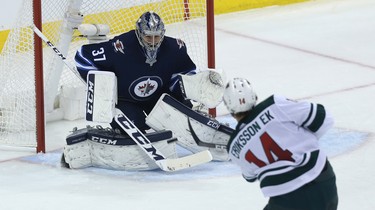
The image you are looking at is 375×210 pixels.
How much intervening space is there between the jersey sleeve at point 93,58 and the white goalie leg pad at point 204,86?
1.15 ft

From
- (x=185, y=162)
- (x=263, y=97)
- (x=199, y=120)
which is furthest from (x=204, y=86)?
(x=263, y=97)

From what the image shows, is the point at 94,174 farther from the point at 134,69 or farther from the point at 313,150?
the point at 313,150

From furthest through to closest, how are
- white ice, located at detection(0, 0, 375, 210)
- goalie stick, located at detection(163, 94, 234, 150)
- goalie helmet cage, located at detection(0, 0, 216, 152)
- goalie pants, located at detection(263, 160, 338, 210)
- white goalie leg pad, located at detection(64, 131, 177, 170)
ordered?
1. goalie helmet cage, located at detection(0, 0, 216, 152)
2. goalie stick, located at detection(163, 94, 234, 150)
3. white goalie leg pad, located at detection(64, 131, 177, 170)
4. white ice, located at detection(0, 0, 375, 210)
5. goalie pants, located at detection(263, 160, 338, 210)

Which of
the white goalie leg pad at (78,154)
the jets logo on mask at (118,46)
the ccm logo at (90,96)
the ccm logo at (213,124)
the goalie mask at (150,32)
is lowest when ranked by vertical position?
the white goalie leg pad at (78,154)

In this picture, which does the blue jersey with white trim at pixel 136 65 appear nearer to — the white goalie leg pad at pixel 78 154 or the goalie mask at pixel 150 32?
the goalie mask at pixel 150 32

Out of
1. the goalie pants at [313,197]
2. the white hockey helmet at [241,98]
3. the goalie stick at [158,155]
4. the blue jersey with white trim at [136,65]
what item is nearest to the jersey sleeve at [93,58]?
the blue jersey with white trim at [136,65]

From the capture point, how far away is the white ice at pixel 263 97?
183 inches

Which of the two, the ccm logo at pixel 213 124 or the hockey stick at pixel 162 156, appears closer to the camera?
the hockey stick at pixel 162 156

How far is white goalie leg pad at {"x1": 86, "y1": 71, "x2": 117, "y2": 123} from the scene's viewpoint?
4.99 metres

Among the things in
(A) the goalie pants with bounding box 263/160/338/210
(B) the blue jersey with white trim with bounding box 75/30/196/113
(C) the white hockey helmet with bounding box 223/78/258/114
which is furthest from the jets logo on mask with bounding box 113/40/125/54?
(A) the goalie pants with bounding box 263/160/338/210

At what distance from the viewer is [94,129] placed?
5203 mm

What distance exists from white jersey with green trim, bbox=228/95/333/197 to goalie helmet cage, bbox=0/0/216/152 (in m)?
2.08

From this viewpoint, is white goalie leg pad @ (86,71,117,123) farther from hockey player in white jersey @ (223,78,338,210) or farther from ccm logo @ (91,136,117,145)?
hockey player in white jersey @ (223,78,338,210)

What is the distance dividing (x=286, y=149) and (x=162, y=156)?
1.64 m
